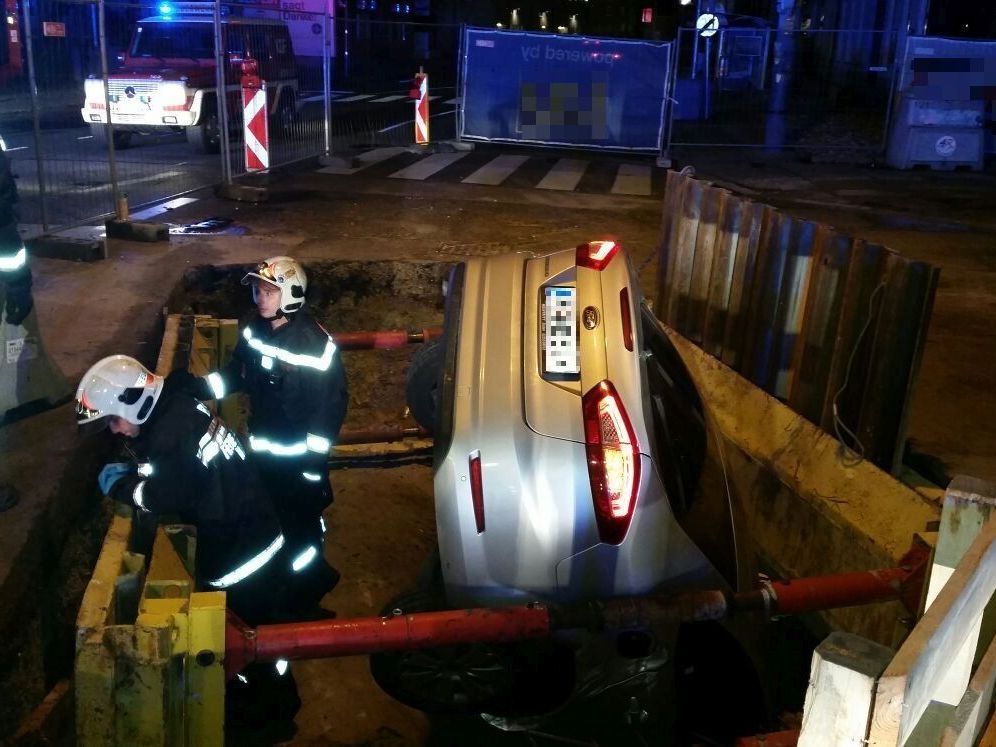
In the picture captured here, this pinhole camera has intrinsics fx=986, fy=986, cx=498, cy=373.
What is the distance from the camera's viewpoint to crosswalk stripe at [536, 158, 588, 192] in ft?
43.5

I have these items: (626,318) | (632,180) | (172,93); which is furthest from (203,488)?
(172,93)

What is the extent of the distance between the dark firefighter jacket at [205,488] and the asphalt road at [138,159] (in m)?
5.55

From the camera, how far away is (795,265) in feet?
17.6

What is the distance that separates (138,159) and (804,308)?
12022 mm

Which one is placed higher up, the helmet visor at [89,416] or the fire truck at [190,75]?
the fire truck at [190,75]

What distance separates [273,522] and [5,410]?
6.63 feet

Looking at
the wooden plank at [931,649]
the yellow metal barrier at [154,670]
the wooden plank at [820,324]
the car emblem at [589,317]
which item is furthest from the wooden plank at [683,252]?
the yellow metal barrier at [154,670]

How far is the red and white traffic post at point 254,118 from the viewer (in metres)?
11.3

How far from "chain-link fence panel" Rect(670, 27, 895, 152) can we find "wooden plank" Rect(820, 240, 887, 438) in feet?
44.2

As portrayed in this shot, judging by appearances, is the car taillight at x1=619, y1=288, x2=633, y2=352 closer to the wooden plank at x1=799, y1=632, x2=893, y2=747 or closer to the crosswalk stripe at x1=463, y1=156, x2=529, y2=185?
the wooden plank at x1=799, y1=632, x2=893, y2=747

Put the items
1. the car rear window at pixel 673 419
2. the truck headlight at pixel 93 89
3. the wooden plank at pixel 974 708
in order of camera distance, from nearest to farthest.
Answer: the wooden plank at pixel 974 708
the car rear window at pixel 673 419
the truck headlight at pixel 93 89

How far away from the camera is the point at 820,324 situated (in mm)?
5141

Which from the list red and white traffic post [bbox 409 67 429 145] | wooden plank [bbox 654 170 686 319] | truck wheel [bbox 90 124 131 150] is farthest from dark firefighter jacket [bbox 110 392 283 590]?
red and white traffic post [bbox 409 67 429 145]

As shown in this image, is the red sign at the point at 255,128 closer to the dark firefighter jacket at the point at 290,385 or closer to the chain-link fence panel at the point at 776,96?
the dark firefighter jacket at the point at 290,385
